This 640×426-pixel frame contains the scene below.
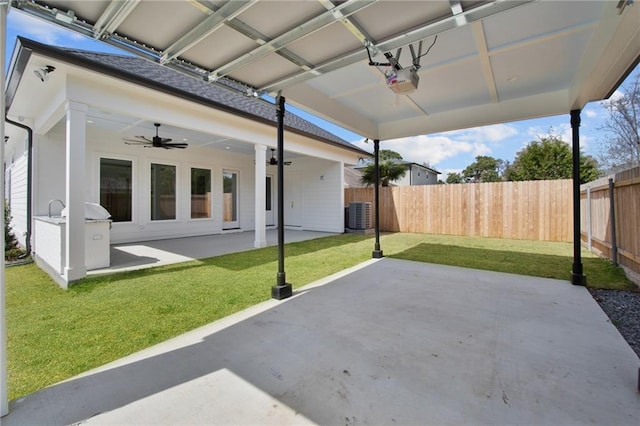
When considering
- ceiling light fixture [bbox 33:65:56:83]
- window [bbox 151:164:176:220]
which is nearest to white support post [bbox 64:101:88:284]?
ceiling light fixture [bbox 33:65:56:83]

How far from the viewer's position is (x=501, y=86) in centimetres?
434

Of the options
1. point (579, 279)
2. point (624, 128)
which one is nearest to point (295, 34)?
point (579, 279)

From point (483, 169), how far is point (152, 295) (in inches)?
1810

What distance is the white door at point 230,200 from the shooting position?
10.7 meters

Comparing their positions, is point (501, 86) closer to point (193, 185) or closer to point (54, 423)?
point (54, 423)

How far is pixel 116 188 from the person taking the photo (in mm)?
7969

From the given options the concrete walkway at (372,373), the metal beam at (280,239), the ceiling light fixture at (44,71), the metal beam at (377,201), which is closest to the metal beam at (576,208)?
the concrete walkway at (372,373)

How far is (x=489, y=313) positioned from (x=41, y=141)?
9131 millimetres

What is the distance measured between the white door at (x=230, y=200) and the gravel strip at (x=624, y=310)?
32.2ft

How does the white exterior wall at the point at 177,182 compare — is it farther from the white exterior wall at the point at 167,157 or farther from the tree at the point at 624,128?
the tree at the point at 624,128

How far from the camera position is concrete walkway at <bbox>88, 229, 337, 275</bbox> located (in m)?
5.62

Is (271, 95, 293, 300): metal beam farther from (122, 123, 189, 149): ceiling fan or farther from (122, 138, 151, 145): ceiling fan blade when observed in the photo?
(122, 138, 151, 145): ceiling fan blade

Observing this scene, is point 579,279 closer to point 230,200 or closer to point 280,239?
point 280,239

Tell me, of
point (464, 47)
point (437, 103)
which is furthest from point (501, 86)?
point (464, 47)
